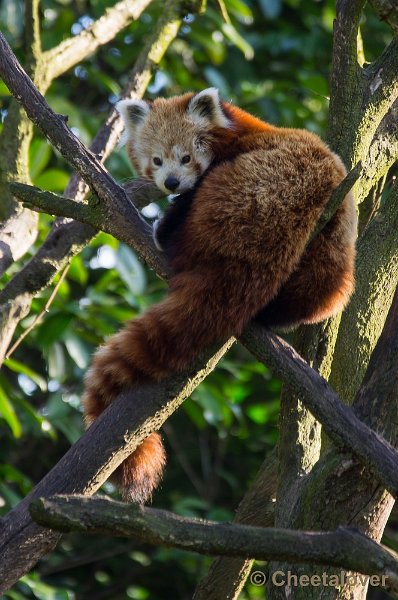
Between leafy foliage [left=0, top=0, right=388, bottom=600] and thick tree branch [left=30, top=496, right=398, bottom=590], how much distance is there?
2.42m

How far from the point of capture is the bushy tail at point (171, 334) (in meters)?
2.85

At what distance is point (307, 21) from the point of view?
275 inches

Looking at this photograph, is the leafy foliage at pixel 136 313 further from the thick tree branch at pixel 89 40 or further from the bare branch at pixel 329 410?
the bare branch at pixel 329 410

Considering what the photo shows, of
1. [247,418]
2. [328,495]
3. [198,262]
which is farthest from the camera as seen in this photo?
[247,418]

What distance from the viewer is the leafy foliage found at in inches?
191

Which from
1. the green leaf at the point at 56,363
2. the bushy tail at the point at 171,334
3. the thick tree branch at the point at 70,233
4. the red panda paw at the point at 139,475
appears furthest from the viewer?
the green leaf at the point at 56,363

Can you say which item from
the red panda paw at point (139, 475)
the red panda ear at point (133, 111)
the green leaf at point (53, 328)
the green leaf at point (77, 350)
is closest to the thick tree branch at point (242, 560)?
the red panda paw at point (139, 475)

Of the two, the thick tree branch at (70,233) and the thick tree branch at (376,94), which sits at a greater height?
the thick tree branch at (70,233)

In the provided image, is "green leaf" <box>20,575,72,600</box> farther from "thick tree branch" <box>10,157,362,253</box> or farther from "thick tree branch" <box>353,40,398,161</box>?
"thick tree branch" <box>353,40,398,161</box>

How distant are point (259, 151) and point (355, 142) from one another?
0.48 meters

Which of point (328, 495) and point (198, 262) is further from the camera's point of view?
point (198, 262)

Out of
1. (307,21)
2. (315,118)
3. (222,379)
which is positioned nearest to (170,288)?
(222,379)

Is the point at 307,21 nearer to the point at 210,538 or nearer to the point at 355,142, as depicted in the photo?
the point at 355,142

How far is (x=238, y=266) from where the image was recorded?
292 centimetres
